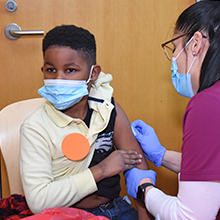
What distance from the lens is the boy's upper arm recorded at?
3.96ft

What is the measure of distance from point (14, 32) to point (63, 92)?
820mm

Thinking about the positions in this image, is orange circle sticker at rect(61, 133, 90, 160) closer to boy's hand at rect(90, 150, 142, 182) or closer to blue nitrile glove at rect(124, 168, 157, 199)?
boy's hand at rect(90, 150, 142, 182)

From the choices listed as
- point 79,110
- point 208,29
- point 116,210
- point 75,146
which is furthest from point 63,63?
point 116,210

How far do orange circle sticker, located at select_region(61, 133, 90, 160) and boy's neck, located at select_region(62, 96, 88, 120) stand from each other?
124mm

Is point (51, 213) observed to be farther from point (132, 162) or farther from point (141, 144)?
point (141, 144)

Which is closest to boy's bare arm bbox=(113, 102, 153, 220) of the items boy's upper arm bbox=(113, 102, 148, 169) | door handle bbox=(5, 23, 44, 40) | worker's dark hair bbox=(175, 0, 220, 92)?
boy's upper arm bbox=(113, 102, 148, 169)

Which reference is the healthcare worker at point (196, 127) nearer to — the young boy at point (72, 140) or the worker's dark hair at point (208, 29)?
the worker's dark hair at point (208, 29)

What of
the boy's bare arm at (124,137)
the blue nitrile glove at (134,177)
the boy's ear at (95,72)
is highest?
the boy's ear at (95,72)

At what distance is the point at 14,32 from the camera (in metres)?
1.62

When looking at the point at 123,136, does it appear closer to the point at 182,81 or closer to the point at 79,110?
the point at 79,110

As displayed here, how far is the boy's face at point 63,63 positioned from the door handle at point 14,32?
0.64 metres

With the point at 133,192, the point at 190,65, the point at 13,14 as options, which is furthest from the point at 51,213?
the point at 13,14

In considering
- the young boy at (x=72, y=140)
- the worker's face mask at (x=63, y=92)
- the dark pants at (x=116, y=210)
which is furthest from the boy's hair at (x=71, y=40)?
the dark pants at (x=116, y=210)

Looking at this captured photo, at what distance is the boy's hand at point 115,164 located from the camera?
1.05 meters
